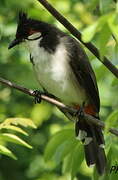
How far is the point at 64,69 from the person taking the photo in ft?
11.5

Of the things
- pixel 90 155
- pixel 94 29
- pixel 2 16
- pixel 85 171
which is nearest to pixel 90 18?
pixel 2 16

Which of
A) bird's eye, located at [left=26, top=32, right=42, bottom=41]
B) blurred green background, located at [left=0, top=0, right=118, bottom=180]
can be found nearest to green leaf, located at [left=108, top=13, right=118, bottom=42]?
bird's eye, located at [left=26, top=32, right=42, bottom=41]

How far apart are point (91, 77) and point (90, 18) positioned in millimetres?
1939

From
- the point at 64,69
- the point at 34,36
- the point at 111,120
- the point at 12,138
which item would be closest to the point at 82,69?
the point at 64,69

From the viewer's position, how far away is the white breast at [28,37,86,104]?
3.45 meters

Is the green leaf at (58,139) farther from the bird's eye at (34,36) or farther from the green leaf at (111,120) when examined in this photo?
the bird's eye at (34,36)

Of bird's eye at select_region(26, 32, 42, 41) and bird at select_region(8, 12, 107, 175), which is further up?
bird's eye at select_region(26, 32, 42, 41)

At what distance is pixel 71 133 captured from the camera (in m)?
2.72

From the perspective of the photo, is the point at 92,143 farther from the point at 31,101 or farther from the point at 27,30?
the point at 31,101

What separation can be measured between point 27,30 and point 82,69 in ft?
1.51

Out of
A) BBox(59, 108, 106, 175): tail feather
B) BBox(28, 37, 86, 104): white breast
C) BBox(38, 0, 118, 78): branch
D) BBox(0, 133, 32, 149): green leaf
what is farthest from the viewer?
BBox(28, 37, 86, 104): white breast

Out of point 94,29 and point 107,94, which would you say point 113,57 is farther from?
point 107,94

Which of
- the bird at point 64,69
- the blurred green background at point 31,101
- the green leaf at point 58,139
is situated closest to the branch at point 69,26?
the green leaf at point 58,139

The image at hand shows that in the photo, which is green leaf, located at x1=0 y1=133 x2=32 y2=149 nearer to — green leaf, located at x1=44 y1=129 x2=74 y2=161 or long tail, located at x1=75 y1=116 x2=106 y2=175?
green leaf, located at x1=44 y1=129 x2=74 y2=161
